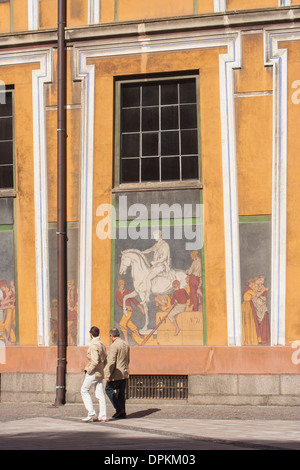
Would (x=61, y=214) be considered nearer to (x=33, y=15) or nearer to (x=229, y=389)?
(x=33, y=15)

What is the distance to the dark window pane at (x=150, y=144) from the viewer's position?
16984 millimetres

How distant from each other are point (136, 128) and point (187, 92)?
1.20m

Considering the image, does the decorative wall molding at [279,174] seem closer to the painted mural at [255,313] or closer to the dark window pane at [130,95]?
the painted mural at [255,313]

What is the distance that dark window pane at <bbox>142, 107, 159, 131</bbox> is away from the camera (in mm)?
16984

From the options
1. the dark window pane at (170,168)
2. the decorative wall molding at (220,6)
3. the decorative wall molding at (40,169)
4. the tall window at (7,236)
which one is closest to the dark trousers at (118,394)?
the decorative wall molding at (40,169)

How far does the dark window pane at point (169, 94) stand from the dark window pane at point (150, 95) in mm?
136

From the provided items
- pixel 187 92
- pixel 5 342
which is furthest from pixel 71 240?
pixel 187 92

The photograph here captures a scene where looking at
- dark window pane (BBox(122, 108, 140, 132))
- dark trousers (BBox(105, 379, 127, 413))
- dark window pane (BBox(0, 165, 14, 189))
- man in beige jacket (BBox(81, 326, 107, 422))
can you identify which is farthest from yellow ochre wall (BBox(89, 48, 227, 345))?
man in beige jacket (BBox(81, 326, 107, 422))

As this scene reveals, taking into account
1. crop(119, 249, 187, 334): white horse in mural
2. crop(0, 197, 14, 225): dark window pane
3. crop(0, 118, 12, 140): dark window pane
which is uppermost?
crop(0, 118, 12, 140): dark window pane

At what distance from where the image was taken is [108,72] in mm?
17016

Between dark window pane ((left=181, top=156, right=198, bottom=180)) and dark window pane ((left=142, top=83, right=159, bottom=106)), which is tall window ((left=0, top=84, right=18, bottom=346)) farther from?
dark window pane ((left=181, top=156, right=198, bottom=180))

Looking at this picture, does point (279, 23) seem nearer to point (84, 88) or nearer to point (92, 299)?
point (84, 88)

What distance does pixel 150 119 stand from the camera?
17.0 metres

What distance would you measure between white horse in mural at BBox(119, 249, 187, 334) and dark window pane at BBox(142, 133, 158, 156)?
195 centimetres
